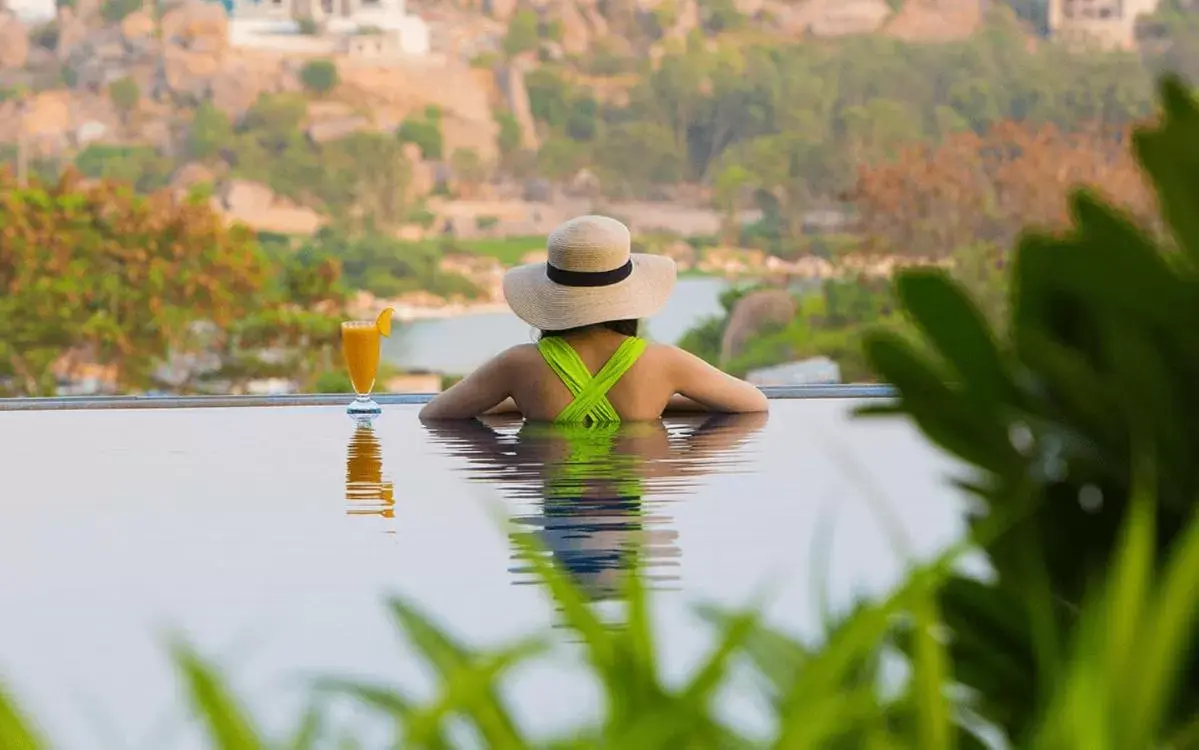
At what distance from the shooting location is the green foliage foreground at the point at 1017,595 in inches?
21.0

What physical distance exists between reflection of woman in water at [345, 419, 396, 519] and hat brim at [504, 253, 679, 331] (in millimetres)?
428

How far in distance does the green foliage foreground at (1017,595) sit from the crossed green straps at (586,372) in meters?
2.98

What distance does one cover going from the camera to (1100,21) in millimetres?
19203

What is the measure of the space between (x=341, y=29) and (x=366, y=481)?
18423 mm

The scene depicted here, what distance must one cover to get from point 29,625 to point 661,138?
1695cm

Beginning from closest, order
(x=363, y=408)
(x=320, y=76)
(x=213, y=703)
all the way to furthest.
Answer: (x=213, y=703)
(x=363, y=408)
(x=320, y=76)

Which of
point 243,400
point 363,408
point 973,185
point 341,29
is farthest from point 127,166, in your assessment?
point 363,408

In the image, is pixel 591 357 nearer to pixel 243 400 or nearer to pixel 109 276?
pixel 243 400

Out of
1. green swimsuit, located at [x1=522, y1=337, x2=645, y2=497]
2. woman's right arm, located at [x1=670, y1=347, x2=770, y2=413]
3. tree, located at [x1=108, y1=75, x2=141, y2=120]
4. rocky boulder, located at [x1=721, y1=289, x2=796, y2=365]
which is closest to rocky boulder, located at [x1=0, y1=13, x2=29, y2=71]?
tree, located at [x1=108, y1=75, x2=141, y2=120]

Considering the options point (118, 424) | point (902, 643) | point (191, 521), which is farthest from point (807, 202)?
point (902, 643)

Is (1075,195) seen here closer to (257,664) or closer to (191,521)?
(257,664)

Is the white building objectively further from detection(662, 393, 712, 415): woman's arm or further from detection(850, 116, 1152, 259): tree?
detection(662, 393, 712, 415): woman's arm

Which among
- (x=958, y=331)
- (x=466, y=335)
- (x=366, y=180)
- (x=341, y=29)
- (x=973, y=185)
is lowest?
(x=466, y=335)

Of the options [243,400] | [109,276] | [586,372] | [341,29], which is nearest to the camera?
[586,372]
